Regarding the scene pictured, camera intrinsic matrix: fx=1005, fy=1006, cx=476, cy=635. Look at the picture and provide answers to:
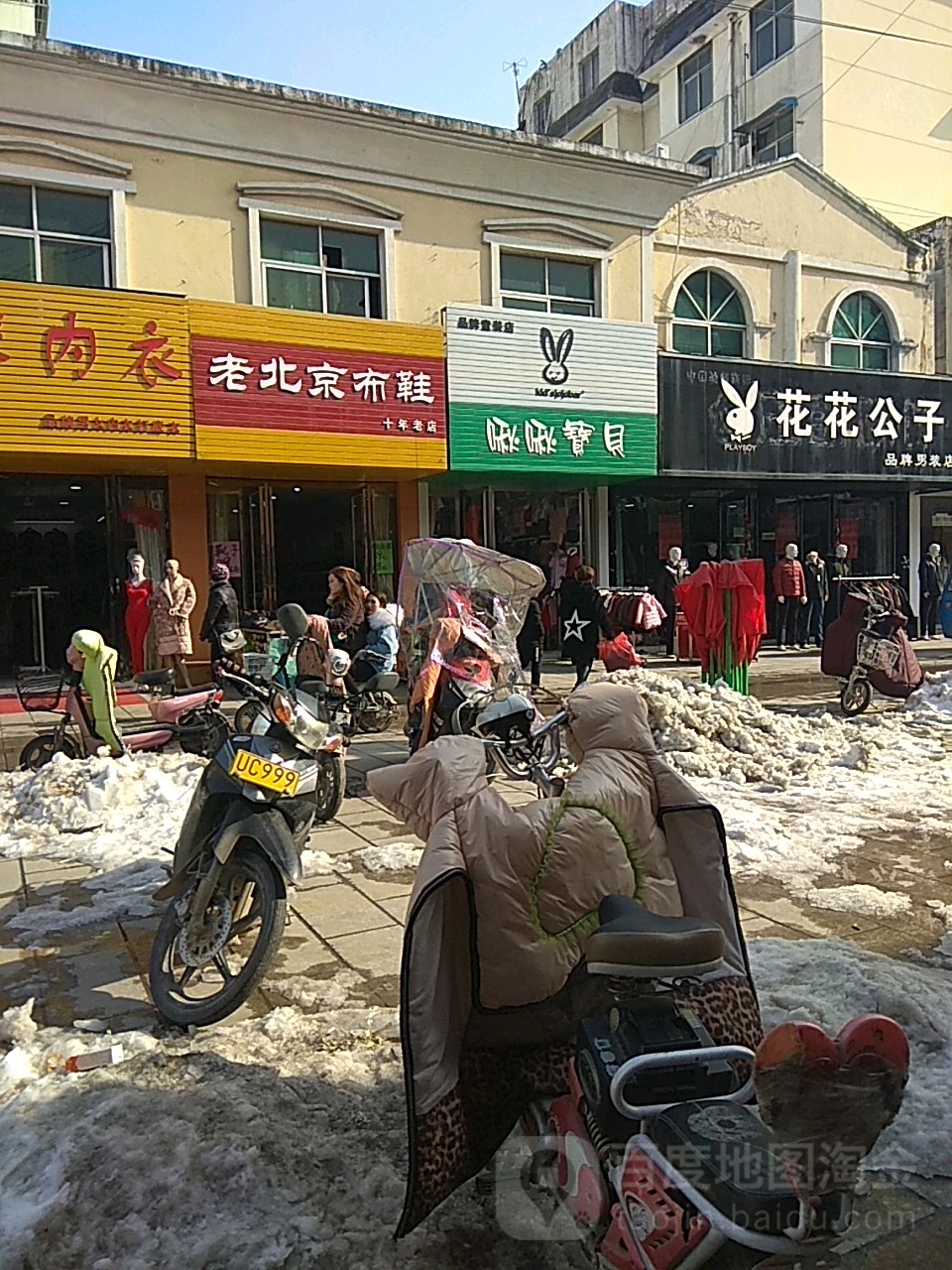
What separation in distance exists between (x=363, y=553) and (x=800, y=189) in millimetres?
11267

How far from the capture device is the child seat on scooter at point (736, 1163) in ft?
5.83

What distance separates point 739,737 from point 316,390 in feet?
25.9

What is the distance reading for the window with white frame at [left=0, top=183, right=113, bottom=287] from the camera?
12922 millimetres

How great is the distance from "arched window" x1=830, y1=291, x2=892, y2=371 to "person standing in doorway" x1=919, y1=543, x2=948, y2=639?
4009 millimetres

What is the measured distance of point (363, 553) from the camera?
1570cm

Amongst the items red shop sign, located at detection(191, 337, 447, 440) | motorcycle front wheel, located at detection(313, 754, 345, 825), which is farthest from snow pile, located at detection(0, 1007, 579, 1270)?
red shop sign, located at detection(191, 337, 447, 440)

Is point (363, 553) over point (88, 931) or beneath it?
over

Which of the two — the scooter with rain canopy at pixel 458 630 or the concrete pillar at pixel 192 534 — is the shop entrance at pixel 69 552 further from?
the scooter with rain canopy at pixel 458 630

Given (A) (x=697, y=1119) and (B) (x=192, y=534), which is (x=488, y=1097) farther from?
(B) (x=192, y=534)

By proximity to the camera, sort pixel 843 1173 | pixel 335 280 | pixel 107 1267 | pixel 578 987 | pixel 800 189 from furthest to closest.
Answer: pixel 800 189 < pixel 335 280 < pixel 578 987 < pixel 107 1267 < pixel 843 1173

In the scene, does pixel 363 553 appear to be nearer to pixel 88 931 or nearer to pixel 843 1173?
pixel 88 931

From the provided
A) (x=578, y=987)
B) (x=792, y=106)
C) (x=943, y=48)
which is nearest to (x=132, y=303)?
(x=578, y=987)

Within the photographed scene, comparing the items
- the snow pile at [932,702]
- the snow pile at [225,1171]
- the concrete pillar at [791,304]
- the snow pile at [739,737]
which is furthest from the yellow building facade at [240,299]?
the snow pile at [225,1171]

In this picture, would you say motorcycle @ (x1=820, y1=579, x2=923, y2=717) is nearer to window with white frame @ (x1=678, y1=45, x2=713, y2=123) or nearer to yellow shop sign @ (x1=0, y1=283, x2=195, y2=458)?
yellow shop sign @ (x1=0, y1=283, x2=195, y2=458)
